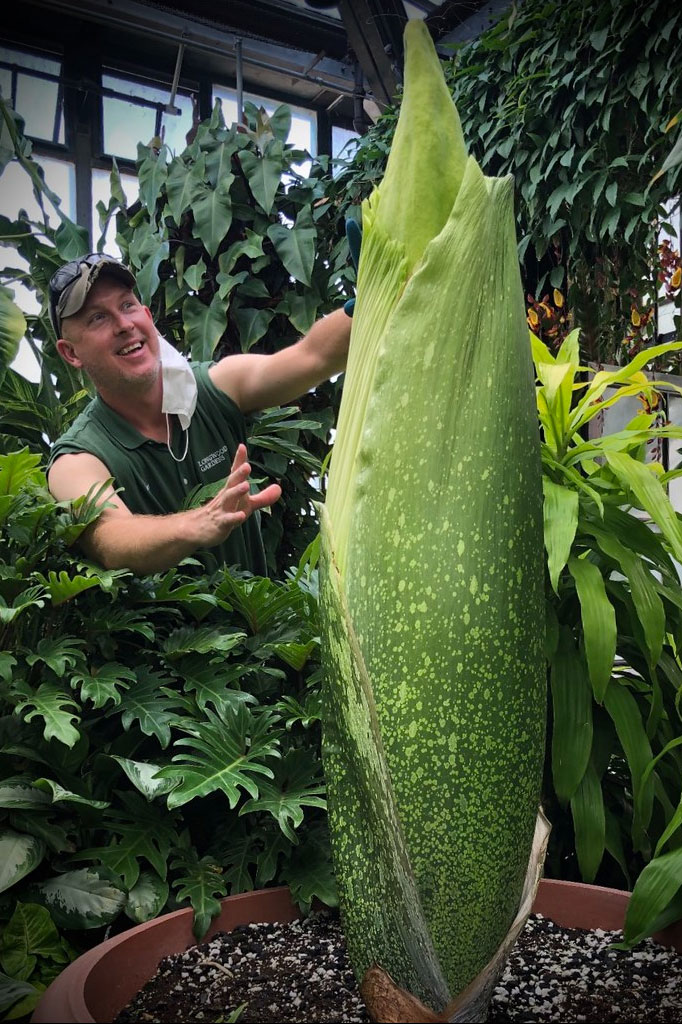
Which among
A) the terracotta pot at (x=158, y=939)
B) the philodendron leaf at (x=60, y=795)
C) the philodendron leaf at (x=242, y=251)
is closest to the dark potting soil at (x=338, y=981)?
the terracotta pot at (x=158, y=939)

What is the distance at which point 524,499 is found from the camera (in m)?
0.54

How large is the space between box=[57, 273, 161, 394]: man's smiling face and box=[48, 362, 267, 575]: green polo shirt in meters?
0.07

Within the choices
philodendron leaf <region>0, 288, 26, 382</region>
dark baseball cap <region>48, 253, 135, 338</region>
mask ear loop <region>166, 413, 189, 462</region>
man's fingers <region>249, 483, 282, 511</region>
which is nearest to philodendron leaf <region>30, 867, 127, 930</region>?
man's fingers <region>249, 483, 282, 511</region>

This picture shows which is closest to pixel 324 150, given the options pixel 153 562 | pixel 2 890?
pixel 153 562

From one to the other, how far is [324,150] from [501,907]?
65.2 inches

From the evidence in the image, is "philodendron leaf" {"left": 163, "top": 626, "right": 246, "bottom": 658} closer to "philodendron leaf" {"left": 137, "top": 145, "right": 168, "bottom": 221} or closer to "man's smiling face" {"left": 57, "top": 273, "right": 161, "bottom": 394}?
"man's smiling face" {"left": 57, "top": 273, "right": 161, "bottom": 394}

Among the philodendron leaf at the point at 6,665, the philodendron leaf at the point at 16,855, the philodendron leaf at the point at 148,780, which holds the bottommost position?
the philodendron leaf at the point at 16,855

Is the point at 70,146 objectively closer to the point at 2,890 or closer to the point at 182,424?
the point at 182,424

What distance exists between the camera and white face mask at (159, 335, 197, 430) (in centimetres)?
156

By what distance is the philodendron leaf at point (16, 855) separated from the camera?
2.83 ft

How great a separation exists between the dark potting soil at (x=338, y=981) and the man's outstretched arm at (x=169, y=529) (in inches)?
17.2

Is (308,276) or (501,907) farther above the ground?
(308,276)

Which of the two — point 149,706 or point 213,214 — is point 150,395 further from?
point 213,214

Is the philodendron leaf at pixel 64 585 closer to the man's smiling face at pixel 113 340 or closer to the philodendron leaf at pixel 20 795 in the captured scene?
the philodendron leaf at pixel 20 795
